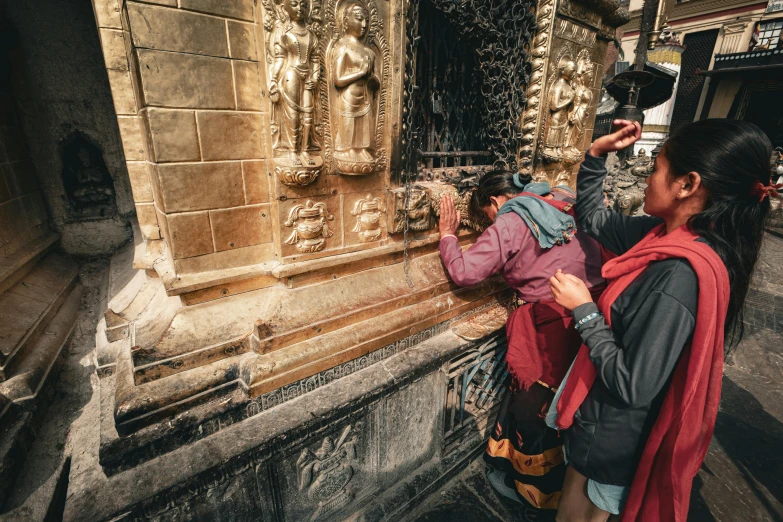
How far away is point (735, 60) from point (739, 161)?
22.3 metres

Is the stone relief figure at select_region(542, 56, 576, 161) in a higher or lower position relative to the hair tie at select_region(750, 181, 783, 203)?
higher

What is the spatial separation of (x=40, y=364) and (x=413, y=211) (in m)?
2.39

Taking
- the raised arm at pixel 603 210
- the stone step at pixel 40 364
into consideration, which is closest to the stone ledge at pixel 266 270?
the stone step at pixel 40 364

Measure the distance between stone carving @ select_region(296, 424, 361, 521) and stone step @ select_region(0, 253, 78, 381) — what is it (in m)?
1.65

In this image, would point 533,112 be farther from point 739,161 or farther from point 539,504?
point 539,504

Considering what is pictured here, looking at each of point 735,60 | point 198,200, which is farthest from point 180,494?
point 735,60

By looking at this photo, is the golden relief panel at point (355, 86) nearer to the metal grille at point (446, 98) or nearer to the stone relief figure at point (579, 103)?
the metal grille at point (446, 98)

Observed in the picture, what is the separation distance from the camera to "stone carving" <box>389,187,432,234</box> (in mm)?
2273

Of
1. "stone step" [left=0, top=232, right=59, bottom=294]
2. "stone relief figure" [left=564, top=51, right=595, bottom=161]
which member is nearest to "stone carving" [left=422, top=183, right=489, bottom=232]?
"stone relief figure" [left=564, top=51, right=595, bottom=161]

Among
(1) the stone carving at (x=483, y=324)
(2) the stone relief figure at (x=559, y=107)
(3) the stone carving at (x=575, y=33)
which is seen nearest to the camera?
(1) the stone carving at (x=483, y=324)

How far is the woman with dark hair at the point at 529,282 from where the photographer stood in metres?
2.21

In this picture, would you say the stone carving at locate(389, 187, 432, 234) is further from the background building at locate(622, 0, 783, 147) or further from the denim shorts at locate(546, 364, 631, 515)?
the background building at locate(622, 0, 783, 147)

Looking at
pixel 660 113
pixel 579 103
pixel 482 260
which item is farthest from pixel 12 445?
pixel 660 113

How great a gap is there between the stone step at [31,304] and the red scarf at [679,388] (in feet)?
9.97
